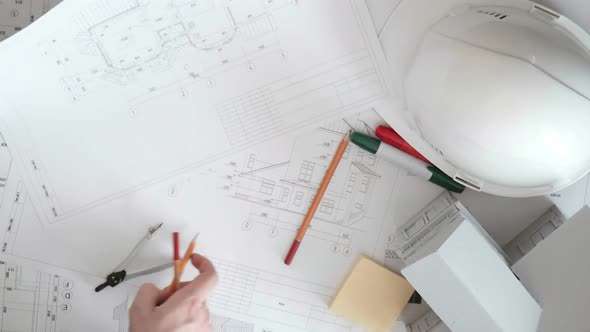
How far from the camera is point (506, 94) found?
1.74 feet

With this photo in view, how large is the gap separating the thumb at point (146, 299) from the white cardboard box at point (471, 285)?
32 centimetres

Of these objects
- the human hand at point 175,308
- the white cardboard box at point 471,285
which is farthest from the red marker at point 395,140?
the human hand at point 175,308

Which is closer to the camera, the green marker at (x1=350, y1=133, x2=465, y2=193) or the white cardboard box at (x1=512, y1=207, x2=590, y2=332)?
the white cardboard box at (x1=512, y1=207, x2=590, y2=332)

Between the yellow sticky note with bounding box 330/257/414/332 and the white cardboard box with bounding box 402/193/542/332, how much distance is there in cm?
12

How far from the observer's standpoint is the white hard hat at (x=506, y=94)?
53cm

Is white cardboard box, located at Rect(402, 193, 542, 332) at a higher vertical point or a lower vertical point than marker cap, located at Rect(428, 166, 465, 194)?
lower

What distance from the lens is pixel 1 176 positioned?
735 mm

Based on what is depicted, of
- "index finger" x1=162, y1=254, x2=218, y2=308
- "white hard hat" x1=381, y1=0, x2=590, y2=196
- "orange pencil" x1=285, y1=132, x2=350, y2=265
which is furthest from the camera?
"orange pencil" x1=285, y1=132, x2=350, y2=265

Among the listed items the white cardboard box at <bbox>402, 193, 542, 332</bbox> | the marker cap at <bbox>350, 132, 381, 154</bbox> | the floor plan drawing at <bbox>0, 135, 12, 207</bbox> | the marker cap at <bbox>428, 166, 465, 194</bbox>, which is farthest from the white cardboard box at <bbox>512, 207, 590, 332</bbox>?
the floor plan drawing at <bbox>0, 135, 12, 207</bbox>

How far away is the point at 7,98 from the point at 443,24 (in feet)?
1.94

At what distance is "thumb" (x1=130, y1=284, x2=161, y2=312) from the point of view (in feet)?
2.12

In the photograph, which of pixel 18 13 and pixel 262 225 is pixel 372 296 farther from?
pixel 18 13

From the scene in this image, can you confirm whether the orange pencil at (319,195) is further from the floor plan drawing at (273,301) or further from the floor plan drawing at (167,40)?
the floor plan drawing at (167,40)

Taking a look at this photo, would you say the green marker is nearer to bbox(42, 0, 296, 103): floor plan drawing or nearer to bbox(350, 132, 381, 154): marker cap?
bbox(350, 132, 381, 154): marker cap
